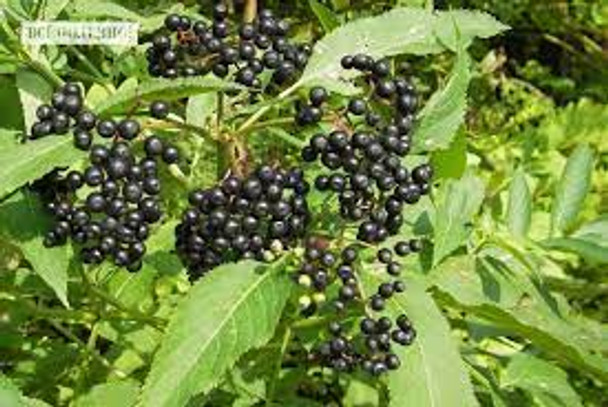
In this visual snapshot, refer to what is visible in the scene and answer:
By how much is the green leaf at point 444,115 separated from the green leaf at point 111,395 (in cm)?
107

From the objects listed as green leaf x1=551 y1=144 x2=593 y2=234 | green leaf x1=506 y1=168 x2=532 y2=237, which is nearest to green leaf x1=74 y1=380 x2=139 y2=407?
green leaf x1=506 y1=168 x2=532 y2=237

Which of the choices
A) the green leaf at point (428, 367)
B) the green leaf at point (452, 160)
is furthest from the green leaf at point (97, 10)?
the green leaf at point (428, 367)

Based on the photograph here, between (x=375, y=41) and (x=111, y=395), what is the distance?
3.92 feet

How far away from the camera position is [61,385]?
11.2 ft

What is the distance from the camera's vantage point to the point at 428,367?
229 centimetres

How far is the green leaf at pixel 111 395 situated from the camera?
9.46 ft

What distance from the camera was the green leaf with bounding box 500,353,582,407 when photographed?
9.46 ft

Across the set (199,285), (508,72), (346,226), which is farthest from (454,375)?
(508,72)

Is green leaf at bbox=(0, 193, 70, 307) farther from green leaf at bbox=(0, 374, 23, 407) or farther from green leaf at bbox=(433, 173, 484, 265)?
green leaf at bbox=(433, 173, 484, 265)

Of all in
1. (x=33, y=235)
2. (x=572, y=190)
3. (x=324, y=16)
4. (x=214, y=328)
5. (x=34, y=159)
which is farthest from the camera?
(x=572, y=190)

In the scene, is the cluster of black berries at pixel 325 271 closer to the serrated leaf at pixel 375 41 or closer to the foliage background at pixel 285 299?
the foliage background at pixel 285 299

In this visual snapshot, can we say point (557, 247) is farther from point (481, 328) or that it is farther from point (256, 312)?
point (256, 312)

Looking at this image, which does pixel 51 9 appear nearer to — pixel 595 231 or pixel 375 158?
pixel 375 158

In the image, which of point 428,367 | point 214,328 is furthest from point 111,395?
point 428,367
